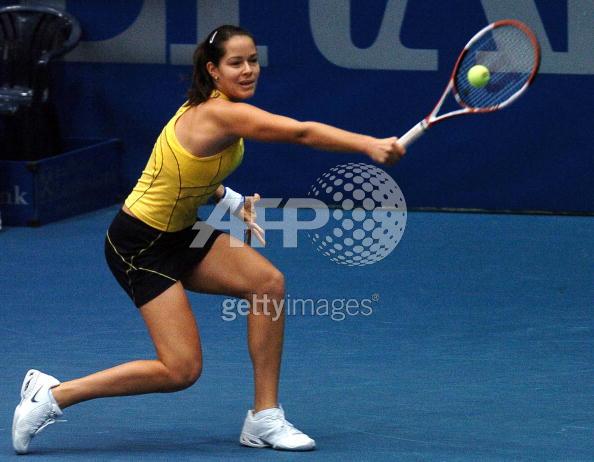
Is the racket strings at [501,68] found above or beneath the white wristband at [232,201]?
above

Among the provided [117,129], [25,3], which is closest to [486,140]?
[117,129]

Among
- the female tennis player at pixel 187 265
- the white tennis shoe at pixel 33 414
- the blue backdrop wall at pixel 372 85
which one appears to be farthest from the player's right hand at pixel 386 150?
the blue backdrop wall at pixel 372 85

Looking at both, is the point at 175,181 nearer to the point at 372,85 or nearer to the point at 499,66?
the point at 499,66

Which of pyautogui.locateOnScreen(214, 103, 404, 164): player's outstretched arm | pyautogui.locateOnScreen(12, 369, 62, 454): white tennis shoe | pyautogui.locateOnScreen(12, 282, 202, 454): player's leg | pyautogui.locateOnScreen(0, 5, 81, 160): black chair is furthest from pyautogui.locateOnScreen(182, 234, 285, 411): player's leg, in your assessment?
pyautogui.locateOnScreen(0, 5, 81, 160): black chair

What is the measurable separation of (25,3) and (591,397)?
5656 mm

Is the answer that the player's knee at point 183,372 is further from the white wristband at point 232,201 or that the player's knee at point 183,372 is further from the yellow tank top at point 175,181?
the white wristband at point 232,201

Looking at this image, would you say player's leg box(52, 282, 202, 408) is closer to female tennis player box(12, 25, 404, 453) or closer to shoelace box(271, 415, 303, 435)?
female tennis player box(12, 25, 404, 453)

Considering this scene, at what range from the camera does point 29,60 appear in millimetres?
9078

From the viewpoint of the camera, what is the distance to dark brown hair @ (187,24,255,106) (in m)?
4.68

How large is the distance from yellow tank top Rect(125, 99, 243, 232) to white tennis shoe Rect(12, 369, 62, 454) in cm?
69

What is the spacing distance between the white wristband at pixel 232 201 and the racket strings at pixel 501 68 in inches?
36.7

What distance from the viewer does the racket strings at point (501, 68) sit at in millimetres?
4922

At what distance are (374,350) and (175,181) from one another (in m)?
1.72

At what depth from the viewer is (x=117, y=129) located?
962 cm
